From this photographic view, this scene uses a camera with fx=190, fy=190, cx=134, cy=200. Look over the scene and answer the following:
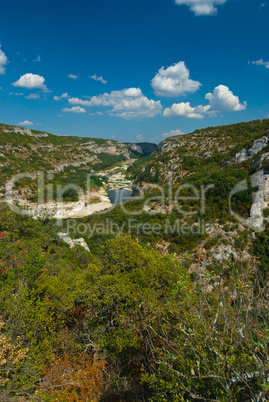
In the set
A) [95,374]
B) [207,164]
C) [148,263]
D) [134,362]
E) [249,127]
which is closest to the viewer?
[95,374]

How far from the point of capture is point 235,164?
45.6m

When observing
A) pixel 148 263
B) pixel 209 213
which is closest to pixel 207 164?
pixel 209 213

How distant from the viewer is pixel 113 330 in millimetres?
9789

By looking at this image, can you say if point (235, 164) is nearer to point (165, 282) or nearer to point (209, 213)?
point (209, 213)

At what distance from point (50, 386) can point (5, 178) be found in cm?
7617

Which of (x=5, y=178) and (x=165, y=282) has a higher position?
(x=5, y=178)

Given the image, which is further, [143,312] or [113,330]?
[113,330]

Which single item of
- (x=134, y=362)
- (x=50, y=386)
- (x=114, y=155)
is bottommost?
(x=134, y=362)

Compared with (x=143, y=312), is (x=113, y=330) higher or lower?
lower

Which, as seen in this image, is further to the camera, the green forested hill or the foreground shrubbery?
the foreground shrubbery

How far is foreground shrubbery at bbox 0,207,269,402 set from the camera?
4.99 m

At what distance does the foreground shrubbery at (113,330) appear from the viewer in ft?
16.4

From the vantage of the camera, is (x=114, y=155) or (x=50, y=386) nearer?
(x=50, y=386)

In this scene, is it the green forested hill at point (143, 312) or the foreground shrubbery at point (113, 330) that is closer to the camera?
the green forested hill at point (143, 312)
